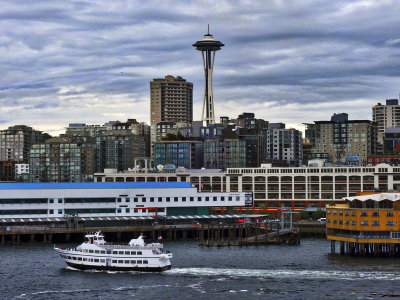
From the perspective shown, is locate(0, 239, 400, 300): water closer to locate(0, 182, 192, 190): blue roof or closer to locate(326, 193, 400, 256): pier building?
locate(326, 193, 400, 256): pier building

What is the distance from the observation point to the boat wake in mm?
106312

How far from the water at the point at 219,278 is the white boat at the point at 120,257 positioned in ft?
4.32

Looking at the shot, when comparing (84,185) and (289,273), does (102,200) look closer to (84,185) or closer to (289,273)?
(84,185)

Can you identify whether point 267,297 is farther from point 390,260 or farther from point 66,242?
point 66,242

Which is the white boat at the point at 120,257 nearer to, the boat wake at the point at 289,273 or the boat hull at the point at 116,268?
the boat hull at the point at 116,268

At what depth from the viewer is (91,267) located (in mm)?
115500

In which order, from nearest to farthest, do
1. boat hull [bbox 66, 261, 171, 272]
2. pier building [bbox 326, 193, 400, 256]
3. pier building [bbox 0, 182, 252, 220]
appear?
boat hull [bbox 66, 261, 171, 272] → pier building [bbox 326, 193, 400, 256] → pier building [bbox 0, 182, 252, 220]

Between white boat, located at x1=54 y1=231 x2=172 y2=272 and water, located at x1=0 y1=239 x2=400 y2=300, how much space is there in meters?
1.32

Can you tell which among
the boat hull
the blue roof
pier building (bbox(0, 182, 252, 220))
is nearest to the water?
the boat hull

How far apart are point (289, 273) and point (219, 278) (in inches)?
358

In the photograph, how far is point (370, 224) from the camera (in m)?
127

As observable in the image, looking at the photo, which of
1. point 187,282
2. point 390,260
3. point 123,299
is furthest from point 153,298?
point 390,260

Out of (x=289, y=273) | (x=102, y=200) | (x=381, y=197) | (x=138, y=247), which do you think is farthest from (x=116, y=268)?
(x=102, y=200)

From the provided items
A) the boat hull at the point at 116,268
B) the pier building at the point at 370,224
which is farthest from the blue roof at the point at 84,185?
the boat hull at the point at 116,268
